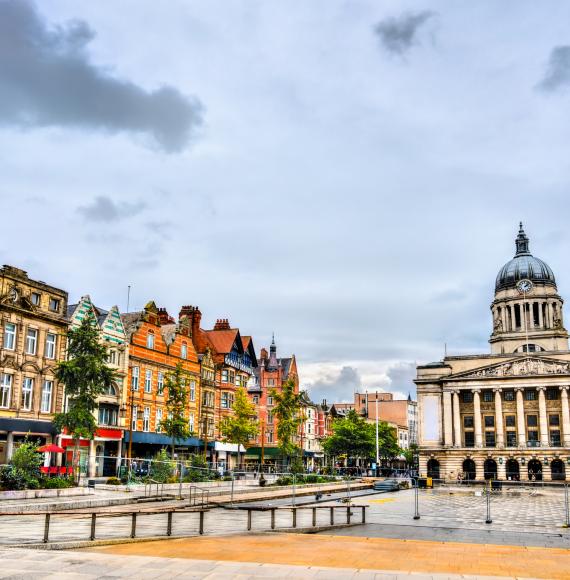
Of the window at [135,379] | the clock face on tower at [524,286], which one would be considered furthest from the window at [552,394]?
the window at [135,379]

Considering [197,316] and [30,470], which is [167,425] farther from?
[197,316]

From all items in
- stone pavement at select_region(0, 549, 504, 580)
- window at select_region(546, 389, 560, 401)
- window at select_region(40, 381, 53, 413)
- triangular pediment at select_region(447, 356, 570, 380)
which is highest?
triangular pediment at select_region(447, 356, 570, 380)

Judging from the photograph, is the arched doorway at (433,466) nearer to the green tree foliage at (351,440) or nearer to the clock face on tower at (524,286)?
the green tree foliage at (351,440)

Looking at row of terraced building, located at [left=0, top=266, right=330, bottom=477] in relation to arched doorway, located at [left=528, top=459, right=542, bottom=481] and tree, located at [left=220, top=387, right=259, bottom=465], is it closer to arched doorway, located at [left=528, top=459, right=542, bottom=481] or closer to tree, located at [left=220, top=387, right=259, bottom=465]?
tree, located at [left=220, top=387, right=259, bottom=465]

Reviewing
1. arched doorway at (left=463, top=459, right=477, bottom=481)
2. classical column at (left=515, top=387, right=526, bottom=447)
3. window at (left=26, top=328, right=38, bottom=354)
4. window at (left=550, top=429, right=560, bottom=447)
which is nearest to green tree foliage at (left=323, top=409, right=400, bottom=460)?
arched doorway at (left=463, top=459, right=477, bottom=481)

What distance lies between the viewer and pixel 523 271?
133 metres

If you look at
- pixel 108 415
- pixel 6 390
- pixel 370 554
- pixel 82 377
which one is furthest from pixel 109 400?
pixel 370 554

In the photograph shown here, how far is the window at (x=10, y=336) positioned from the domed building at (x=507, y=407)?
252ft

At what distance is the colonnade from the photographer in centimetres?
10700

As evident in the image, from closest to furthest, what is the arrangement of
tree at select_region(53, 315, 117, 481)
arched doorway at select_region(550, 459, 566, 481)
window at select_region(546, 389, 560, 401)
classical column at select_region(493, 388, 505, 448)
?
tree at select_region(53, 315, 117, 481), arched doorway at select_region(550, 459, 566, 481), window at select_region(546, 389, 560, 401), classical column at select_region(493, 388, 505, 448)

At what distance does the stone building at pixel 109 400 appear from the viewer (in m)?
57.7

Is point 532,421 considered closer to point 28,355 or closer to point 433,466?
point 433,466

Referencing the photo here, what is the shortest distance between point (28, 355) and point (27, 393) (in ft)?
9.15

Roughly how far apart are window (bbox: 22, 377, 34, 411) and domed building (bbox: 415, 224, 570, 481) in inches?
2925
